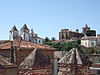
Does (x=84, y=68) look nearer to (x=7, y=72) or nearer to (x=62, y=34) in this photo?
(x=7, y=72)

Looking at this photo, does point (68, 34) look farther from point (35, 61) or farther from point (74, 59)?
point (35, 61)

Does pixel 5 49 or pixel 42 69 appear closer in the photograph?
pixel 42 69

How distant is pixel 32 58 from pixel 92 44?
3968 inches

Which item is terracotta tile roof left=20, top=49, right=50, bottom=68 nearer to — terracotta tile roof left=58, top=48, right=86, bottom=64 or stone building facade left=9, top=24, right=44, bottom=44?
terracotta tile roof left=58, top=48, right=86, bottom=64

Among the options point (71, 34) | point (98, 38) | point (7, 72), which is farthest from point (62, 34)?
point (7, 72)

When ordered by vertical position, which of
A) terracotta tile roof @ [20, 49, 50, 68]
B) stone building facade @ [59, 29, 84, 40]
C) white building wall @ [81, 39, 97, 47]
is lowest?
terracotta tile roof @ [20, 49, 50, 68]

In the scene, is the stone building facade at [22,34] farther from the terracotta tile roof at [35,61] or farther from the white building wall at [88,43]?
the white building wall at [88,43]

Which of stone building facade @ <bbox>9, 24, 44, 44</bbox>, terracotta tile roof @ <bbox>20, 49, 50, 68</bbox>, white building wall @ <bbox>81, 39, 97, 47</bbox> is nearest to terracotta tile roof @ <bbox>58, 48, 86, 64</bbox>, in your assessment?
terracotta tile roof @ <bbox>20, 49, 50, 68</bbox>

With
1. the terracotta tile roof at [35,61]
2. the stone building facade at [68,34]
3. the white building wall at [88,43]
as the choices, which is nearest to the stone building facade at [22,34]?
the terracotta tile roof at [35,61]

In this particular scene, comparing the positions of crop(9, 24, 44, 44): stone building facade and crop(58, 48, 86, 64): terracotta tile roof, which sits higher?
crop(9, 24, 44, 44): stone building facade

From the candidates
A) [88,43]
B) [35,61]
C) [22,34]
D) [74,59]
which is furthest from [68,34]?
[35,61]

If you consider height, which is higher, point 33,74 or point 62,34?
point 62,34

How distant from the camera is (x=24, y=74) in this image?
309 inches

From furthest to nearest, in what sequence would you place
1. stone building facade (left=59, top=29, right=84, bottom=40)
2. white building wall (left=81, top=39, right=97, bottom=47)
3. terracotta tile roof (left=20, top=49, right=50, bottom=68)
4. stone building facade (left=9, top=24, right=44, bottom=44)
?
stone building facade (left=59, top=29, right=84, bottom=40), white building wall (left=81, top=39, right=97, bottom=47), stone building facade (left=9, top=24, right=44, bottom=44), terracotta tile roof (left=20, top=49, right=50, bottom=68)
